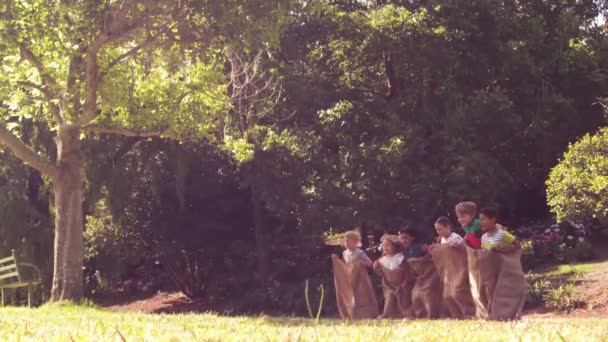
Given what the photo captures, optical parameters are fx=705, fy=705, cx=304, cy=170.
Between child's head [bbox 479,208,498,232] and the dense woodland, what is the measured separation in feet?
18.7

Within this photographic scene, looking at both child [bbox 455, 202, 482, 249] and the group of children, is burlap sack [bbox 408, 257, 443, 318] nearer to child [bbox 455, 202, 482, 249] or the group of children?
the group of children

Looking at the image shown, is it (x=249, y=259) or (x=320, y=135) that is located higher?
(x=320, y=135)

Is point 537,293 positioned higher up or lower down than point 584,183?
lower down

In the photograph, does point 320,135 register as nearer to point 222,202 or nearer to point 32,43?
point 222,202

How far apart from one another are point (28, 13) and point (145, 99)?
136 inches

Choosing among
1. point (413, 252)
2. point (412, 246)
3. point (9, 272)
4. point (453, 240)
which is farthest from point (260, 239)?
point (453, 240)

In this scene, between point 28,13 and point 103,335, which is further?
point 28,13

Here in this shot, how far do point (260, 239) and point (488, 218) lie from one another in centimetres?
1181

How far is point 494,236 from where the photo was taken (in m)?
8.82

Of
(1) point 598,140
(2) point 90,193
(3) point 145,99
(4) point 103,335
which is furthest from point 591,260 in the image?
(4) point 103,335

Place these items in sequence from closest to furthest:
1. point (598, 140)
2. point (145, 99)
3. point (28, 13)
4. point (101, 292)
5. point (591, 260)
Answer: point (28, 13), point (145, 99), point (598, 140), point (591, 260), point (101, 292)

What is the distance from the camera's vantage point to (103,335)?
123 inches

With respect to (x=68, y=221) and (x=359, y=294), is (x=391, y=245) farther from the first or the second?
(x=68, y=221)

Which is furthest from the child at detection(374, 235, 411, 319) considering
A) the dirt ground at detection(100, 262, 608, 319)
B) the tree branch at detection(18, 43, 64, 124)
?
the tree branch at detection(18, 43, 64, 124)
